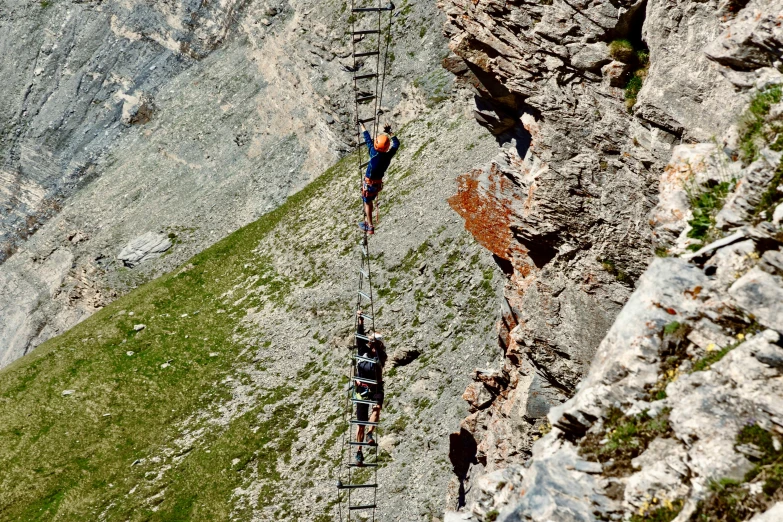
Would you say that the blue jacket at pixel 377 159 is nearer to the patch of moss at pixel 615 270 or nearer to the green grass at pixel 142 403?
the patch of moss at pixel 615 270

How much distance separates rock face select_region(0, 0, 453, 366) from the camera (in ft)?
191

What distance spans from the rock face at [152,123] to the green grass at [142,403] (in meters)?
6.60

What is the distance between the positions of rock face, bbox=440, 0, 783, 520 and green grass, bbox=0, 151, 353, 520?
559 inches

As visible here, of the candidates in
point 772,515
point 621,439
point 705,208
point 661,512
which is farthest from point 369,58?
point 772,515

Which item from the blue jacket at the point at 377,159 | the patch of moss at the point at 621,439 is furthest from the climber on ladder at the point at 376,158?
the patch of moss at the point at 621,439

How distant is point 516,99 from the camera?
20.9 m

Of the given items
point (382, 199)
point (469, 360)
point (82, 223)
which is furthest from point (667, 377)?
point (82, 223)

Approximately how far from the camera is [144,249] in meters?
58.6

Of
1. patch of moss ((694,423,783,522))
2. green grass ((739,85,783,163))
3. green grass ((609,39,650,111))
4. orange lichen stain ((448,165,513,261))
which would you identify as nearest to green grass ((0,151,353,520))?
orange lichen stain ((448,165,513,261))

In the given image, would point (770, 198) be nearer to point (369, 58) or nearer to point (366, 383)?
point (366, 383)

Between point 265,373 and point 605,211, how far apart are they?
2564cm

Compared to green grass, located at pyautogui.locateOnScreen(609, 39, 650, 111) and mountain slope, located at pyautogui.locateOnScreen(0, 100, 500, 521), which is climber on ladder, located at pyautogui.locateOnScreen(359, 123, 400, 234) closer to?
green grass, located at pyautogui.locateOnScreen(609, 39, 650, 111)

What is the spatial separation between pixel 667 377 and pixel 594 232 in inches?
361

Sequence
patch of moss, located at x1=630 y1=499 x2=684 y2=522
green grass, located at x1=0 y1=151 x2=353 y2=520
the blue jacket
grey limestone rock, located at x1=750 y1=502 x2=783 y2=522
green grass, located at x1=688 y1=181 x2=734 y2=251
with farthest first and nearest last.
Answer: green grass, located at x1=0 y1=151 x2=353 y2=520
the blue jacket
green grass, located at x1=688 y1=181 x2=734 y2=251
patch of moss, located at x1=630 y1=499 x2=684 y2=522
grey limestone rock, located at x1=750 y1=502 x2=783 y2=522
